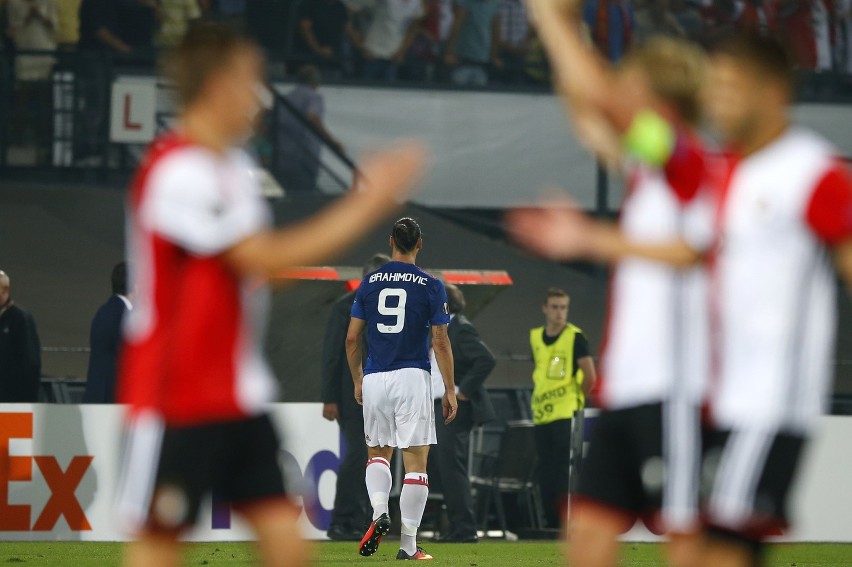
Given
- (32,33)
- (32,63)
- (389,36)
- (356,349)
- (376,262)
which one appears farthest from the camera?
(389,36)

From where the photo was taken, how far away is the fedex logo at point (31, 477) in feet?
41.8

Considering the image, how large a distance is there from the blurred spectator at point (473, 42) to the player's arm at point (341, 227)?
60.7 ft

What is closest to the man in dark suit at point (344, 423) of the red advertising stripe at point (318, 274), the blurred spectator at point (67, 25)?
the red advertising stripe at point (318, 274)

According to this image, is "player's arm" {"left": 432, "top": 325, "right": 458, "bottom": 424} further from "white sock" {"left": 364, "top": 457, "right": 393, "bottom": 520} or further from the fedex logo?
the fedex logo

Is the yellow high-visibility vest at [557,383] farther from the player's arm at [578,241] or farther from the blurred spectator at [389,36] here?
the player's arm at [578,241]

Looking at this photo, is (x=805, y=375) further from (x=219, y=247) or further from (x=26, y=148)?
(x=26, y=148)

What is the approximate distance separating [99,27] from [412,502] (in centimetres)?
1155

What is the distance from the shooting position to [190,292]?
4504mm

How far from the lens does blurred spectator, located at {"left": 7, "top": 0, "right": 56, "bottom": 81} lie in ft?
67.3

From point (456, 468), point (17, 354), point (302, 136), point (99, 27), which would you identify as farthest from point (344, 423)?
point (99, 27)

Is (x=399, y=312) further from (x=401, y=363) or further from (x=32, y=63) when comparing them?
(x=32, y=63)

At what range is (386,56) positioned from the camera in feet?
74.3

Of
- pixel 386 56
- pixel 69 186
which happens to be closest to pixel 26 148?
pixel 69 186

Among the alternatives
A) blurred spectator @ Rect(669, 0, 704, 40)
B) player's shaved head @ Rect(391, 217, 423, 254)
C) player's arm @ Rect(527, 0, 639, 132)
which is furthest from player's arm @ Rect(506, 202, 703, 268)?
blurred spectator @ Rect(669, 0, 704, 40)
